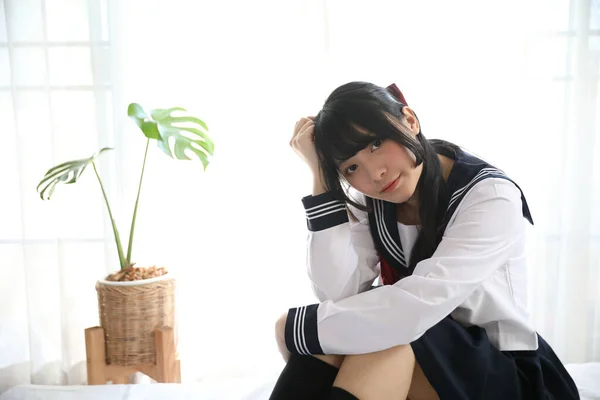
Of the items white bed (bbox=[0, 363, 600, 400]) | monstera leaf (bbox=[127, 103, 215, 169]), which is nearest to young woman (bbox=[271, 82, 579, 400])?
white bed (bbox=[0, 363, 600, 400])

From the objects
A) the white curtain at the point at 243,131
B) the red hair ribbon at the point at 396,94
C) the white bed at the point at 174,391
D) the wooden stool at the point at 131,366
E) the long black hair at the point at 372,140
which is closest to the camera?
the long black hair at the point at 372,140

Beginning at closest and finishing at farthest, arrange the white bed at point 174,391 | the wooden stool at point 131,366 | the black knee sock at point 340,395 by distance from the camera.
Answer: the black knee sock at point 340,395, the white bed at point 174,391, the wooden stool at point 131,366

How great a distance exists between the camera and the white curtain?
1924mm

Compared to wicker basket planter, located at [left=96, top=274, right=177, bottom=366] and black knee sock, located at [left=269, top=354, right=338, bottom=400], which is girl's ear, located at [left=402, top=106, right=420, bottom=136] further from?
wicker basket planter, located at [left=96, top=274, right=177, bottom=366]

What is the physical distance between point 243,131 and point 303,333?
109 cm

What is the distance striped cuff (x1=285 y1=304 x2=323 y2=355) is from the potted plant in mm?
767

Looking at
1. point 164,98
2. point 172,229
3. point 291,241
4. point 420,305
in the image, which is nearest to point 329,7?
point 164,98

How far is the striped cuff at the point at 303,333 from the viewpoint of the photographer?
102cm

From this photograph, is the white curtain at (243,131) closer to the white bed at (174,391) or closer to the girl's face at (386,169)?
the white bed at (174,391)

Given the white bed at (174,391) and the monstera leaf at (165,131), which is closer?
the white bed at (174,391)

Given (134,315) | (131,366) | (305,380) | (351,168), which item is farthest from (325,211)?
(131,366)

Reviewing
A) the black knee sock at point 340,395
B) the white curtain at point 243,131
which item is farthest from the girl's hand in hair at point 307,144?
the white curtain at point 243,131

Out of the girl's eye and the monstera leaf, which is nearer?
the girl's eye

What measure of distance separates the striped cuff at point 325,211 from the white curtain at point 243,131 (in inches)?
28.8
